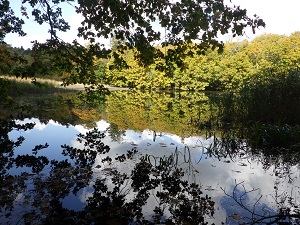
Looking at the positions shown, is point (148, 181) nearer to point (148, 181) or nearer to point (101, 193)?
point (148, 181)

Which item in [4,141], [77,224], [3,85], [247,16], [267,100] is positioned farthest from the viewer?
[267,100]

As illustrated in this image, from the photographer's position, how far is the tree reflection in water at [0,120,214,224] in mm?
3256

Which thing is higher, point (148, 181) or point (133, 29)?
point (133, 29)

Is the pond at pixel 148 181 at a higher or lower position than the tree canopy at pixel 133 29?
lower

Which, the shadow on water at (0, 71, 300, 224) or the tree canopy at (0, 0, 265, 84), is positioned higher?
the tree canopy at (0, 0, 265, 84)

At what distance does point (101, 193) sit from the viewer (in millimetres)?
4004

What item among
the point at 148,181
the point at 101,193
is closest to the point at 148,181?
the point at 148,181

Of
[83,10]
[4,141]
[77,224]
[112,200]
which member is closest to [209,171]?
[112,200]

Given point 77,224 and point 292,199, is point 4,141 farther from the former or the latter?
point 292,199

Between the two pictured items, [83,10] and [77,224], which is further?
[83,10]

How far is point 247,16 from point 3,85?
6.70 meters

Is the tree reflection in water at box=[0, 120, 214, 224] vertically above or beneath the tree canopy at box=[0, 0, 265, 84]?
beneath

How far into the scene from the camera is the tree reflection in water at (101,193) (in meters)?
3.26

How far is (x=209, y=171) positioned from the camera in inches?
208
